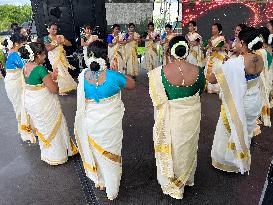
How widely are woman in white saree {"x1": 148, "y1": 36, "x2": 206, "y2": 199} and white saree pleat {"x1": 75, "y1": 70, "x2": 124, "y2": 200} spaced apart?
40 centimetres

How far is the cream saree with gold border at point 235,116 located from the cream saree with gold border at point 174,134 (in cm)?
40

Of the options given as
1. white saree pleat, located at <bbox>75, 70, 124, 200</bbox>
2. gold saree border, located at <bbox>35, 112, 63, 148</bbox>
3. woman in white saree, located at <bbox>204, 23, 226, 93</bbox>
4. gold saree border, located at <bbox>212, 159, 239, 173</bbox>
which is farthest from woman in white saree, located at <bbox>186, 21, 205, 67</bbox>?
white saree pleat, located at <bbox>75, 70, 124, 200</bbox>

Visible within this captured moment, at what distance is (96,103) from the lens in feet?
9.14

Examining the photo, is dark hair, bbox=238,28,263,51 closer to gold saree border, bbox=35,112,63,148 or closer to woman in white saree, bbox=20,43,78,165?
woman in white saree, bbox=20,43,78,165

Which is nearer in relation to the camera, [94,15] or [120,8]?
[94,15]

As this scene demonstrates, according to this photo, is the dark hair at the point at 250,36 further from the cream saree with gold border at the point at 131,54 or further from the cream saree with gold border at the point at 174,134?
the cream saree with gold border at the point at 131,54

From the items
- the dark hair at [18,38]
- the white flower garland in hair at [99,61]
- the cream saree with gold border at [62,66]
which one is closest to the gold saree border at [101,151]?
the white flower garland in hair at [99,61]

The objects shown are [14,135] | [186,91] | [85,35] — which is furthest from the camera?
[85,35]

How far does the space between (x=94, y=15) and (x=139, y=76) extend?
7.05 feet

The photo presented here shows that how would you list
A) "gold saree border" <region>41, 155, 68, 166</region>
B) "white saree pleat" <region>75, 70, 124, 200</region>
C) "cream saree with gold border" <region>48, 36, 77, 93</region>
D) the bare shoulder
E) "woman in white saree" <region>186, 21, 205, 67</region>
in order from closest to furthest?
1. "white saree pleat" <region>75, 70, 124, 200</region>
2. the bare shoulder
3. "gold saree border" <region>41, 155, 68, 166</region>
4. "cream saree with gold border" <region>48, 36, 77, 93</region>
5. "woman in white saree" <region>186, 21, 205, 67</region>

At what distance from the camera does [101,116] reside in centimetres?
278

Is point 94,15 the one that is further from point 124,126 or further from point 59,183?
point 59,183

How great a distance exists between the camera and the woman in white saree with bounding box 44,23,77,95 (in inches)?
241

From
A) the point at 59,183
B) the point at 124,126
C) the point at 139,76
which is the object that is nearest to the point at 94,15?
the point at 139,76
